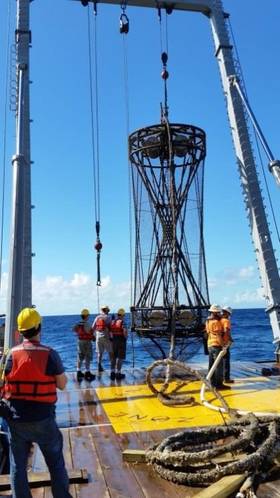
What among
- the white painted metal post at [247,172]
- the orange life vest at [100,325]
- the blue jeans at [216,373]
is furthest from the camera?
the orange life vest at [100,325]

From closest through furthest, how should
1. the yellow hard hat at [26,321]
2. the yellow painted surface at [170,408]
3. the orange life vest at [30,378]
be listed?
the orange life vest at [30,378], the yellow hard hat at [26,321], the yellow painted surface at [170,408]

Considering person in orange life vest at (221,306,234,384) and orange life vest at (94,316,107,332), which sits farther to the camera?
orange life vest at (94,316,107,332)

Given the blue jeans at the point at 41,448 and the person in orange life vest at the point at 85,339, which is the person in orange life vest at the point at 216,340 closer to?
the person in orange life vest at the point at 85,339

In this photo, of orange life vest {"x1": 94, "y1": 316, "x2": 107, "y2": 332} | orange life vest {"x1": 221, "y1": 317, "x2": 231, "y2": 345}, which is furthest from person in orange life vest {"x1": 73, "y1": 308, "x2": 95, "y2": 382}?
orange life vest {"x1": 221, "y1": 317, "x2": 231, "y2": 345}

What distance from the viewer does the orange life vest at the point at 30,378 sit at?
3771 millimetres

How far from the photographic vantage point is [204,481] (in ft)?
14.4

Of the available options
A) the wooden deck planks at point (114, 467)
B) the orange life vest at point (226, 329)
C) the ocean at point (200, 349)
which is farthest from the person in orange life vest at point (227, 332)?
the wooden deck planks at point (114, 467)

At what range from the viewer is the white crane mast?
8.80 meters

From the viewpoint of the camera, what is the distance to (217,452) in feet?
15.2

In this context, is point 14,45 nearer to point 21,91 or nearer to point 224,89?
point 21,91

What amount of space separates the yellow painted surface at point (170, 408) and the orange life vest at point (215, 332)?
859 millimetres

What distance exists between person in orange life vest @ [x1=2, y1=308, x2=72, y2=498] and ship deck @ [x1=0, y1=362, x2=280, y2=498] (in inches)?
26.1

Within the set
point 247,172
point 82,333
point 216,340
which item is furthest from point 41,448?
point 247,172

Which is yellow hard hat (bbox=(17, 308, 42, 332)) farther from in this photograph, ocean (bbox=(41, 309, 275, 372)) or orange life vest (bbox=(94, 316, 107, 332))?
orange life vest (bbox=(94, 316, 107, 332))
